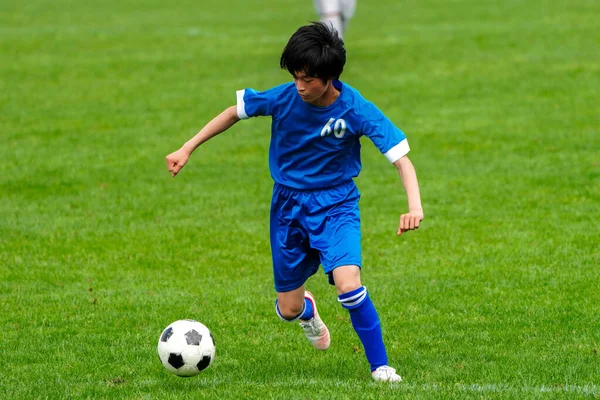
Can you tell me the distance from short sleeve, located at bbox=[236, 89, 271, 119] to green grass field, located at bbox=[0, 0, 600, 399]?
156 centimetres

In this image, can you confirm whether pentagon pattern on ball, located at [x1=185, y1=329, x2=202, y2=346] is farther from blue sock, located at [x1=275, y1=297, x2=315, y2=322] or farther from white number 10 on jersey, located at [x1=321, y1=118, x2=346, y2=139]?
white number 10 on jersey, located at [x1=321, y1=118, x2=346, y2=139]

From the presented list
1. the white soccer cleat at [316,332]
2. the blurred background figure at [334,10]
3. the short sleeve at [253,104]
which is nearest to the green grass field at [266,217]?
the white soccer cleat at [316,332]

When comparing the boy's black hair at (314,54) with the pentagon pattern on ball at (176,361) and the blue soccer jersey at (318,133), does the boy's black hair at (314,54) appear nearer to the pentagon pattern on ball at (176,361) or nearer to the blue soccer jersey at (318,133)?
the blue soccer jersey at (318,133)

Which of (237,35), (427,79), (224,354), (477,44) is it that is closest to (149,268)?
(224,354)

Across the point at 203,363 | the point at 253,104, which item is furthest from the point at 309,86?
the point at 203,363

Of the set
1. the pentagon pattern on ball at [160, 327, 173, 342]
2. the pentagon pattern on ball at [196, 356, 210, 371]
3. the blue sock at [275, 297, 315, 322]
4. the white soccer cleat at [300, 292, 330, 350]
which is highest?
the pentagon pattern on ball at [160, 327, 173, 342]

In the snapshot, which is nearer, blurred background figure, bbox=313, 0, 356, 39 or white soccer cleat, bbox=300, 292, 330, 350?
white soccer cleat, bbox=300, 292, 330, 350

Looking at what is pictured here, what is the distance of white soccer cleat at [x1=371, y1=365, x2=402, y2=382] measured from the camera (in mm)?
5914

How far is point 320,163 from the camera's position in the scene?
621 centimetres

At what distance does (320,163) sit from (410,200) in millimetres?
690

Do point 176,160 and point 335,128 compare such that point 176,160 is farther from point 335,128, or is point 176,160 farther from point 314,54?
point 314,54

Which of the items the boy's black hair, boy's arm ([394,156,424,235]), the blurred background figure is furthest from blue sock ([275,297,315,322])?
the blurred background figure

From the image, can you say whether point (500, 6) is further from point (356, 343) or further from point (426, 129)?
point (356, 343)

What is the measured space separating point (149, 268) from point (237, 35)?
15266mm
